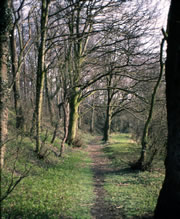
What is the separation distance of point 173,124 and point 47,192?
5.14 m

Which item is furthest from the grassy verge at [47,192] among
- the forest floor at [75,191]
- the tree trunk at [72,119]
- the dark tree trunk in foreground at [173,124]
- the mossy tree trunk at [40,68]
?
the tree trunk at [72,119]

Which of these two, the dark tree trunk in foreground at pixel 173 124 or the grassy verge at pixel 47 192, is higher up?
the dark tree trunk in foreground at pixel 173 124

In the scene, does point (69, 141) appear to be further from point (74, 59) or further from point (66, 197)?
point (66, 197)

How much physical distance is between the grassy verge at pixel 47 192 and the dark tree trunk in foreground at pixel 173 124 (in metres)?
2.62

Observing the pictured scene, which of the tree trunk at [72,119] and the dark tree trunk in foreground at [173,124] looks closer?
the dark tree trunk in foreground at [173,124]

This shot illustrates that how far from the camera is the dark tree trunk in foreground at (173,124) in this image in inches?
170

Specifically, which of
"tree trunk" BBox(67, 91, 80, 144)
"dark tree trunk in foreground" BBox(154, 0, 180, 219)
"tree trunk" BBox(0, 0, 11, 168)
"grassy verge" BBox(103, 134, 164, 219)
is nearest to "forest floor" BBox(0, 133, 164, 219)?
"grassy verge" BBox(103, 134, 164, 219)

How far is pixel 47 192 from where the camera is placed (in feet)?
23.3

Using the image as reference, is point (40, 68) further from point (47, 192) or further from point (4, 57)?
point (47, 192)

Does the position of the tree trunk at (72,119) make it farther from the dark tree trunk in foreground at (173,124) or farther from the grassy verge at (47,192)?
the dark tree trunk in foreground at (173,124)

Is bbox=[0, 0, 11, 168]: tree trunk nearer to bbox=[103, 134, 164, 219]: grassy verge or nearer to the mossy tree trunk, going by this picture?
the mossy tree trunk

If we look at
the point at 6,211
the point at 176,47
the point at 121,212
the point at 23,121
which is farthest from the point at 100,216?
the point at 23,121

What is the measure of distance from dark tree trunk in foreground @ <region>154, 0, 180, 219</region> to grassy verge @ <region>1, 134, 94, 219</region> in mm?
2625

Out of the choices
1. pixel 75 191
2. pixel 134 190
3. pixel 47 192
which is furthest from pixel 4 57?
pixel 134 190
